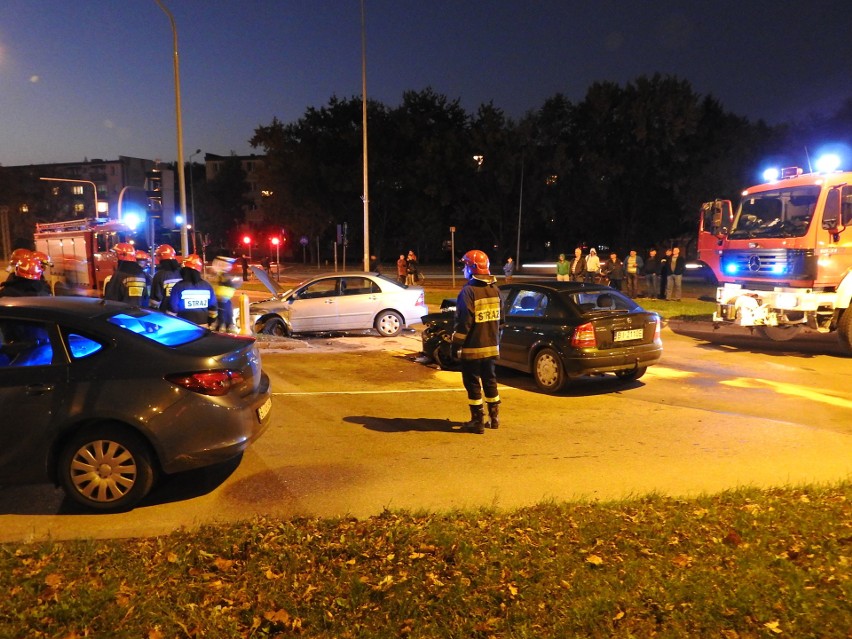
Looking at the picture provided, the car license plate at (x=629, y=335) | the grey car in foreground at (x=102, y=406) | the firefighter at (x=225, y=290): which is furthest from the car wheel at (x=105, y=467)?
the car license plate at (x=629, y=335)

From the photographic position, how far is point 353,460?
19.3 ft

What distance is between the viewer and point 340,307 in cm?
1415

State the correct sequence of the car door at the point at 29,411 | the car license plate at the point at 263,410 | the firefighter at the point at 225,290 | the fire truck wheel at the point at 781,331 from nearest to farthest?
the car door at the point at 29,411
the car license plate at the point at 263,410
the firefighter at the point at 225,290
the fire truck wheel at the point at 781,331

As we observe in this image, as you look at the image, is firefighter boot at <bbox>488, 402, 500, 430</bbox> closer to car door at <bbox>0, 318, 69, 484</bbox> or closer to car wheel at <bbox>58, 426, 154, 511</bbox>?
car wheel at <bbox>58, 426, 154, 511</bbox>

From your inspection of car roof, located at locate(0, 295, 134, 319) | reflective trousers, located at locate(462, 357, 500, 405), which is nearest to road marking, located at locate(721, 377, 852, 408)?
reflective trousers, located at locate(462, 357, 500, 405)

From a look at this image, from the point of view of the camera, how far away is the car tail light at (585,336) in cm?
815

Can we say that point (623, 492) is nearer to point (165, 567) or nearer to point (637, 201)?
point (165, 567)

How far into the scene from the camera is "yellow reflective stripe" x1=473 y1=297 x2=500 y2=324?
21.5 feet

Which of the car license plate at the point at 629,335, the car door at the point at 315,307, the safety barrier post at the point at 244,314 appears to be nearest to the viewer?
the car license plate at the point at 629,335

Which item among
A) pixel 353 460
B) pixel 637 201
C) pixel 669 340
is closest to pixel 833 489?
pixel 353 460

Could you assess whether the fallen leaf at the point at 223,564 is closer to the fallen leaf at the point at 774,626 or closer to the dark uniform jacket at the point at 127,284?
the fallen leaf at the point at 774,626

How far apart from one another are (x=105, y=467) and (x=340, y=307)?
31.4ft

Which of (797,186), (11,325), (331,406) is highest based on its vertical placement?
(797,186)

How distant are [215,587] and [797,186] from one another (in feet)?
38.1
